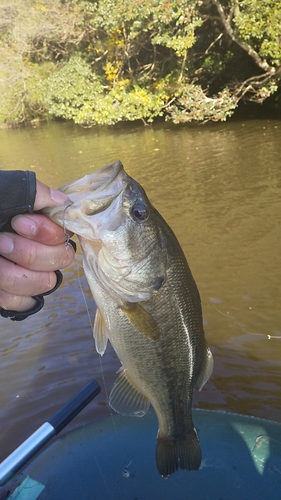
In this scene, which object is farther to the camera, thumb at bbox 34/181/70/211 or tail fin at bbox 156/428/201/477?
tail fin at bbox 156/428/201/477

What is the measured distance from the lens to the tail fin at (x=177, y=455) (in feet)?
7.09

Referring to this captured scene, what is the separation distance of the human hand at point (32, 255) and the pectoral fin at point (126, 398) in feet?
2.08

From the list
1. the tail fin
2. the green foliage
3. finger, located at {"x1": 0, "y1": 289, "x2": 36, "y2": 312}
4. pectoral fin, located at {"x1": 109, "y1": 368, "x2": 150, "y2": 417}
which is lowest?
the tail fin

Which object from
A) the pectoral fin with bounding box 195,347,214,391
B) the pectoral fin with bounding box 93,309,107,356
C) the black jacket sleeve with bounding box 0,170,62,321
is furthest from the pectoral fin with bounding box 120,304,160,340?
the black jacket sleeve with bounding box 0,170,62,321

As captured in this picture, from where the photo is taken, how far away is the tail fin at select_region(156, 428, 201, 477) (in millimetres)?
2162

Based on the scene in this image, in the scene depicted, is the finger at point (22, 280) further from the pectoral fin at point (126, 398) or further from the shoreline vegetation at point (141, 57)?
the shoreline vegetation at point (141, 57)

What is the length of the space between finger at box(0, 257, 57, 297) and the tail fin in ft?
3.34

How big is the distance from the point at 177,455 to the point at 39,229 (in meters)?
1.31

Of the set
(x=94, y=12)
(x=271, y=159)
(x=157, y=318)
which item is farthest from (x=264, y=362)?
(x=94, y=12)

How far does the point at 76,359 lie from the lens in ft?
15.4

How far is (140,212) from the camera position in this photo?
1824 millimetres

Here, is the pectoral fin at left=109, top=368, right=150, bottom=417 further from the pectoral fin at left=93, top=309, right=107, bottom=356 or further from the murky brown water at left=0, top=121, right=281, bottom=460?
the murky brown water at left=0, top=121, right=281, bottom=460

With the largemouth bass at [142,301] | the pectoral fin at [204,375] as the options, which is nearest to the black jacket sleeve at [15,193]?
the largemouth bass at [142,301]

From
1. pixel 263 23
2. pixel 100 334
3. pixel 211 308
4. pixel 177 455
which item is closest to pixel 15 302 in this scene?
pixel 100 334
